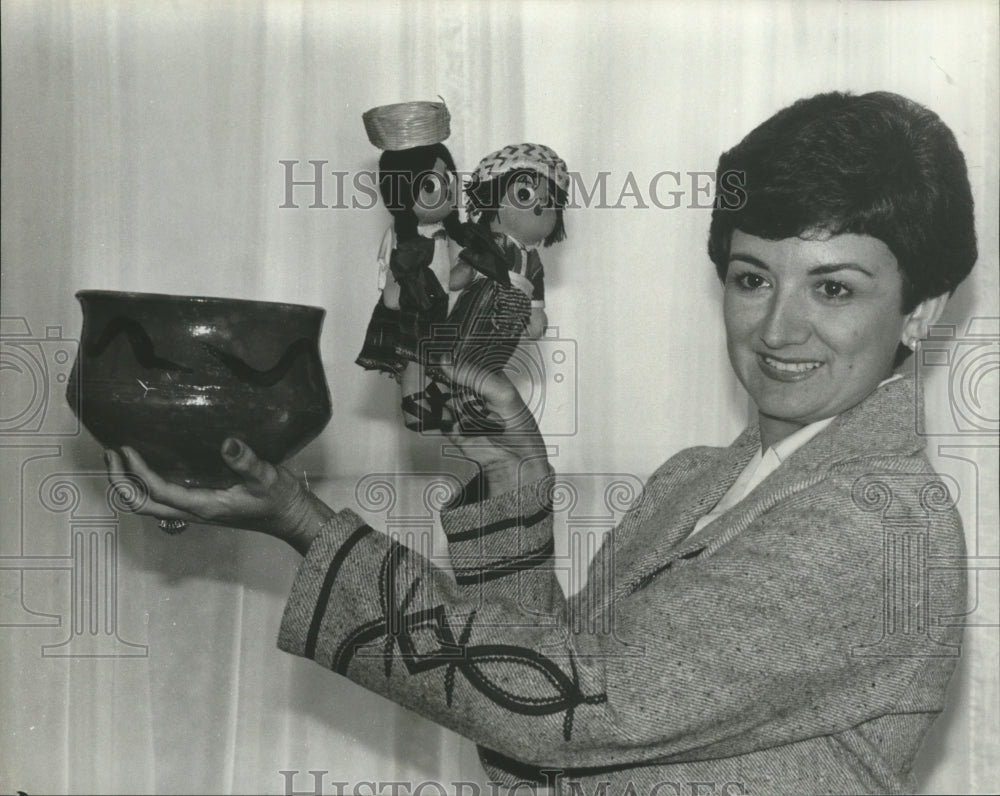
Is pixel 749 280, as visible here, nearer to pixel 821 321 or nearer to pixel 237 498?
pixel 821 321

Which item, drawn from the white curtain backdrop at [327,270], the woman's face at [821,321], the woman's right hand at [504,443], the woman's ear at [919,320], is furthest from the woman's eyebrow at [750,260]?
the white curtain backdrop at [327,270]

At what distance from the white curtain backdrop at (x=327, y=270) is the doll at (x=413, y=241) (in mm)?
517

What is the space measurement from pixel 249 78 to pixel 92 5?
0.24 meters

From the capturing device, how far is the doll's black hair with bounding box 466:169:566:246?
118cm

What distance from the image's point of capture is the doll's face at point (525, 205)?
118 cm

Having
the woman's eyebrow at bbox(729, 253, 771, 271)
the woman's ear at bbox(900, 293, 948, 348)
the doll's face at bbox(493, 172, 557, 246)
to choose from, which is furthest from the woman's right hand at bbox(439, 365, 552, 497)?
the woman's ear at bbox(900, 293, 948, 348)

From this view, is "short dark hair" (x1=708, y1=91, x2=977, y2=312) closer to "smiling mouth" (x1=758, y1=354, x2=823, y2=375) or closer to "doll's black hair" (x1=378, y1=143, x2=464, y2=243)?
"smiling mouth" (x1=758, y1=354, x2=823, y2=375)

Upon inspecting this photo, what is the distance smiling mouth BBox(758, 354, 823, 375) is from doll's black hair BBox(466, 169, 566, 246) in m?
0.25

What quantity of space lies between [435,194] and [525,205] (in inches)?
3.7

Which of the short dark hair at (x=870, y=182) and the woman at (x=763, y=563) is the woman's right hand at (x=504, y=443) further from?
the short dark hair at (x=870, y=182)

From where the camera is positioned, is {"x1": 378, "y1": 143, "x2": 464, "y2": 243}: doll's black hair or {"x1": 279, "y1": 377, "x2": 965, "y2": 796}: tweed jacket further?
{"x1": 378, "y1": 143, "x2": 464, "y2": 243}: doll's black hair

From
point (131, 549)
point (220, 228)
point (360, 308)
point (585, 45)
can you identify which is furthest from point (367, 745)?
point (585, 45)

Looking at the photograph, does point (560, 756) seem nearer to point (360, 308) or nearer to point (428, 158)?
point (428, 158)

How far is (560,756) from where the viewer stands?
0.96m
